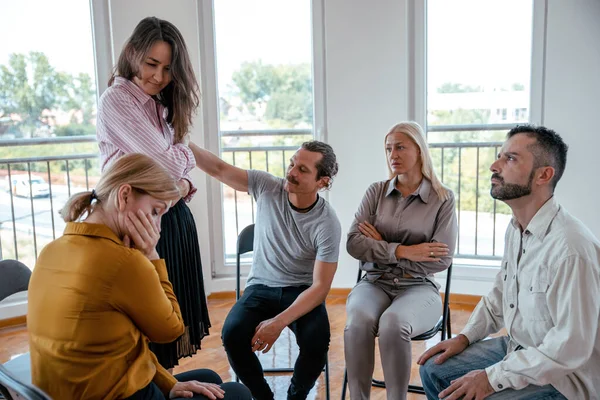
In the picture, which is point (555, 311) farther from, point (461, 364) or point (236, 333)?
point (236, 333)

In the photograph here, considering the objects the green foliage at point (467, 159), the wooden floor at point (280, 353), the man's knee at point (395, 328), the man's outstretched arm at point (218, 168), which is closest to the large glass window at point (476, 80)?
the green foliage at point (467, 159)

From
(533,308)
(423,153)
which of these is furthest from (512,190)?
(423,153)

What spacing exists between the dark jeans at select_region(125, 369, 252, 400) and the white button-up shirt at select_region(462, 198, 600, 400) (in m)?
0.72

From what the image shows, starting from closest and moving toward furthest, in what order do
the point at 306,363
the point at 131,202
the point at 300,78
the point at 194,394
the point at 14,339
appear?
Result: the point at 131,202 → the point at 194,394 → the point at 306,363 → the point at 14,339 → the point at 300,78

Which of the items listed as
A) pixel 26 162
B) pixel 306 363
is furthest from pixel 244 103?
pixel 306 363

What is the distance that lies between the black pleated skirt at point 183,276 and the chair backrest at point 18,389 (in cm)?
93

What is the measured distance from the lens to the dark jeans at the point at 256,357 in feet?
7.20

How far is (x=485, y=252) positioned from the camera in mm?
4055

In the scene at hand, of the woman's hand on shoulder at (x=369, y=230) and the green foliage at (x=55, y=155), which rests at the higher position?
the green foliage at (x=55, y=155)

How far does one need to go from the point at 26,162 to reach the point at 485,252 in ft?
10.7

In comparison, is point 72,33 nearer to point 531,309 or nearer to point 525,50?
point 525,50

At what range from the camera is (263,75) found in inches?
156

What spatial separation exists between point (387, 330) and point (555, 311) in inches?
28.9

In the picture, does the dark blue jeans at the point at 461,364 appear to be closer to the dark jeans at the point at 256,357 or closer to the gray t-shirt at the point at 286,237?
the dark jeans at the point at 256,357
